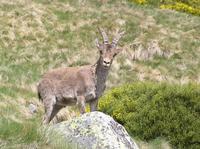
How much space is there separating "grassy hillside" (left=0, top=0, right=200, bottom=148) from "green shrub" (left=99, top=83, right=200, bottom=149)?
19.1ft

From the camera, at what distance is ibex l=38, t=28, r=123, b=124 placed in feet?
37.3

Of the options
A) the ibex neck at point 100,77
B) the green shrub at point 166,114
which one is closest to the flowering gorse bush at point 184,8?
the green shrub at point 166,114

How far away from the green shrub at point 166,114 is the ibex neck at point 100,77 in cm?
302

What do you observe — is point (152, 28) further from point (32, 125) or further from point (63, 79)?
point (32, 125)

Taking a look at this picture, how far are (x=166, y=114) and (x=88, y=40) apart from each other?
14894 millimetres

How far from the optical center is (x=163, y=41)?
29.2 metres

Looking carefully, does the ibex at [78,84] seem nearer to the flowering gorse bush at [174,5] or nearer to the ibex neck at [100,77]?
the ibex neck at [100,77]

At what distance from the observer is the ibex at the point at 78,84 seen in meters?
11.4

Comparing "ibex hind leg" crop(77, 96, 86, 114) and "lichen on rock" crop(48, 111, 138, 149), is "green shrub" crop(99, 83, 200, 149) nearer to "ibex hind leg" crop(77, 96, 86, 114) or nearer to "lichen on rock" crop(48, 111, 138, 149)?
"ibex hind leg" crop(77, 96, 86, 114)

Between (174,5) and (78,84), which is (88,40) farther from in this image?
(78,84)

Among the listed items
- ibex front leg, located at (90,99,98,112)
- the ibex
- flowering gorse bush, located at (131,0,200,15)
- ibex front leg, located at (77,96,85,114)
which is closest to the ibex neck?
the ibex

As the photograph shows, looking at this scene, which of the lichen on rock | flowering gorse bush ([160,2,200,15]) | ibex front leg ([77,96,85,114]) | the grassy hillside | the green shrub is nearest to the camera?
the lichen on rock

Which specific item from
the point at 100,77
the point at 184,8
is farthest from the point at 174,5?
the point at 100,77

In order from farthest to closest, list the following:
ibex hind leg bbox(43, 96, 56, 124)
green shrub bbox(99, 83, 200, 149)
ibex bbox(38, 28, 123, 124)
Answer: green shrub bbox(99, 83, 200, 149)
ibex hind leg bbox(43, 96, 56, 124)
ibex bbox(38, 28, 123, 124)
